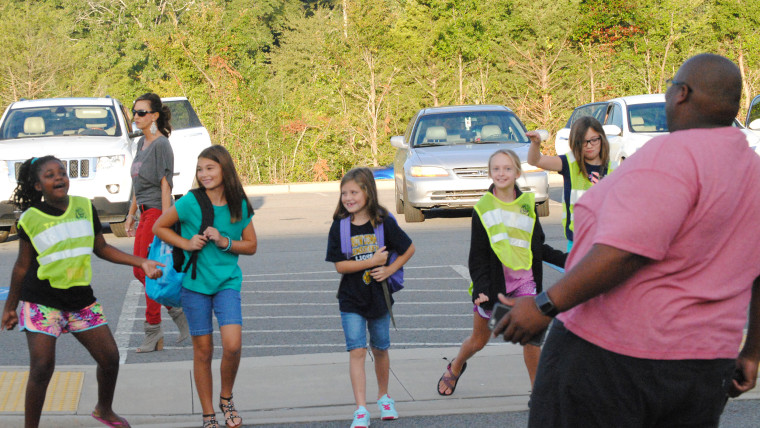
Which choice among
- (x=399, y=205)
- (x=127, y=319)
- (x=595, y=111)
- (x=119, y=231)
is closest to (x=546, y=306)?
(x=127, y=319)

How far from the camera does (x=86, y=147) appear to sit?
13445 mm

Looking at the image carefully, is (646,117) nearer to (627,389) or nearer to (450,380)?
(450,380)

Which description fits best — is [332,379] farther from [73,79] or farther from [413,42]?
[73,79]

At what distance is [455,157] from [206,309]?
369 inches

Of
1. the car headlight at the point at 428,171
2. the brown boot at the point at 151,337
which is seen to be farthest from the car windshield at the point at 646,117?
the brown boot at the point at 151,337

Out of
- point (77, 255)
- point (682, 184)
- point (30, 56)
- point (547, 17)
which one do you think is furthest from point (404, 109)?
point (682, 184)

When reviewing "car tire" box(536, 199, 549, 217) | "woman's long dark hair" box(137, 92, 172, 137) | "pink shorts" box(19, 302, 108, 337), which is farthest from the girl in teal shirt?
"car tire" box(536, 199, 549, 217)

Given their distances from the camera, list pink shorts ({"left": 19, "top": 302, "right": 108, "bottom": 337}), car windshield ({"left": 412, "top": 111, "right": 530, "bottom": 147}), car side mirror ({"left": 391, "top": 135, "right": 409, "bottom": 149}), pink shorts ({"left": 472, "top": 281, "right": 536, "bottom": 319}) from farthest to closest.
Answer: car side mirror ({"left": 391, "top": 135, "right": 409, "bottom": 149}) < car windshield ({"left": 412, "top": 111, "right": 530, "bottom": 147}) < pink shorts ({"left": 472, "top": 281, "right": 536, "bottom": 319}) < pink shorts ({"left": 19, "top": 302, "right": 108, "bottom": 337})

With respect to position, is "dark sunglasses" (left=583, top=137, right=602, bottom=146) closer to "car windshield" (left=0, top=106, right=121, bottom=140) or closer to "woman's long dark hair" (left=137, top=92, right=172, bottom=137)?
"woman's long dark hair" (left=137, top=92, right=172, bottom=137)

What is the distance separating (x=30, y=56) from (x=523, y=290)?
114 ft

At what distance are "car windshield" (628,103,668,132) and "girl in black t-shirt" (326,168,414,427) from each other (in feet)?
34.4

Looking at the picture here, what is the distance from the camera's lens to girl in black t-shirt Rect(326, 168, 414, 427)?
204 inches

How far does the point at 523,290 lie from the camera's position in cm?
536

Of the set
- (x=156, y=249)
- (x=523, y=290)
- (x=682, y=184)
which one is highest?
(x=682, y=184)
